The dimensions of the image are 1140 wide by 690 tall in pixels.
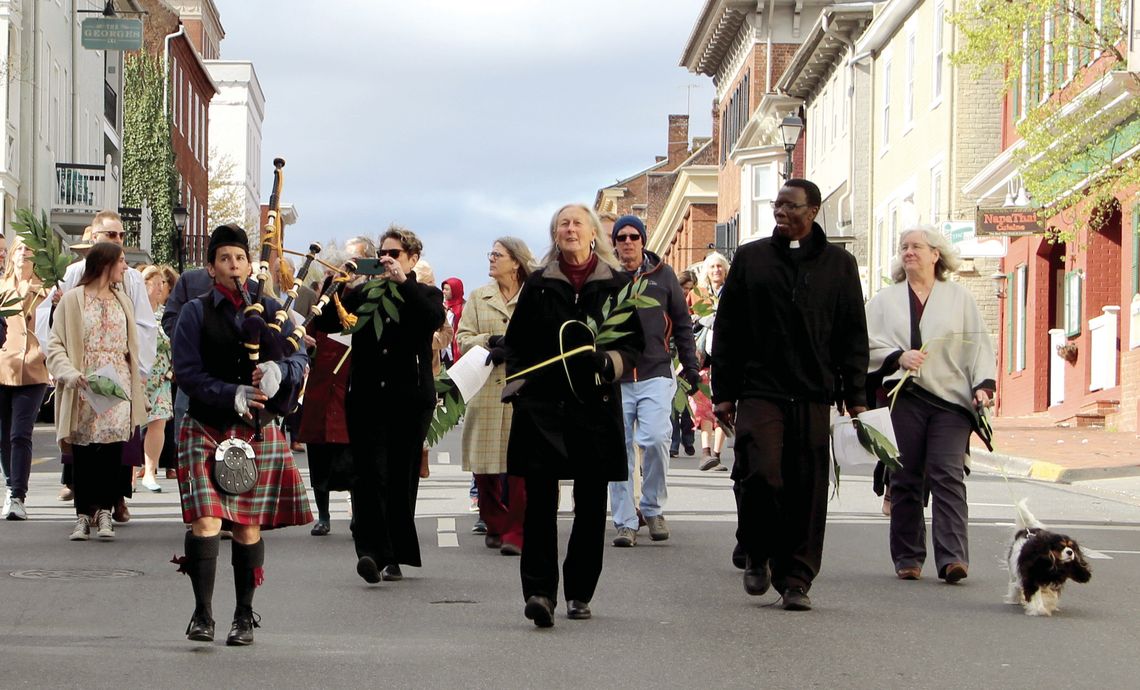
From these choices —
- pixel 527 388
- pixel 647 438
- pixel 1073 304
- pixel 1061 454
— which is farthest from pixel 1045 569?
pixel 1073 304

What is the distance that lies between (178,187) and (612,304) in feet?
191

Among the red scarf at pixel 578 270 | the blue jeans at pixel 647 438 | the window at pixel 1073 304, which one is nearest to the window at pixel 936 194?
the window at pixel 1073 304

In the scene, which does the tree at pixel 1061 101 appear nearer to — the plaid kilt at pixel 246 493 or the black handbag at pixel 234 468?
the plaid kilt at pixel 246 493

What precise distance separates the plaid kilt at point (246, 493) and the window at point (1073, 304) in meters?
25.3

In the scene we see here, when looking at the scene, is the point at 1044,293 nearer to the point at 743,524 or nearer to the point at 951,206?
the point at 951,206

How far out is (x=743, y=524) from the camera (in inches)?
367

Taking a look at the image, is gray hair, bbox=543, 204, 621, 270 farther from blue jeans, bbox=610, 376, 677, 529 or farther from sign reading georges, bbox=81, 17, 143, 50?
sign reading georges, bbox=81, 17, 143, 50

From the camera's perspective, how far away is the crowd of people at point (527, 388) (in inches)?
306

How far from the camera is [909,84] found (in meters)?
42.3

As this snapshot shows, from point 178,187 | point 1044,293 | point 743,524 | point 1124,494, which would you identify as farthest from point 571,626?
point 178,187

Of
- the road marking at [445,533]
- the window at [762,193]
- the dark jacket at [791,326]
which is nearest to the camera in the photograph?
the dark jacket at [791,326]

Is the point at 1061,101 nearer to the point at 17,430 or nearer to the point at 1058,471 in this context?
the point at 1058,471

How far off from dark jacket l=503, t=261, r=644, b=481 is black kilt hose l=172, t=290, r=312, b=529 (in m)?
1.06

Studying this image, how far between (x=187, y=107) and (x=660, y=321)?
6308 centimetres
